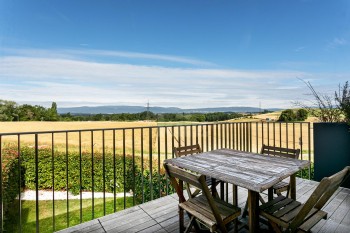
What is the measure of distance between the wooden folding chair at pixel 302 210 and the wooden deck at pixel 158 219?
57cm

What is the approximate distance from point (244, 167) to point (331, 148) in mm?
2697

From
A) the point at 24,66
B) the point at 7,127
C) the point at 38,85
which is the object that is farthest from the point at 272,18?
the point at 38,85

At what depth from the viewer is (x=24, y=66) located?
2734 cm

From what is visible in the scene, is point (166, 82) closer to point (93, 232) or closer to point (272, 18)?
point (272, 18)

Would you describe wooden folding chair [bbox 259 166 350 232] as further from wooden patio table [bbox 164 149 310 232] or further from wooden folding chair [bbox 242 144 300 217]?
wooden folding chair [bbox 242 144 300 217]

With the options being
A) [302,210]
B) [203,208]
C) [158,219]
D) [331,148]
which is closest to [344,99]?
[331,148]

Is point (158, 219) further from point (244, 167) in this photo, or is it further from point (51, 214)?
point (51, 214)

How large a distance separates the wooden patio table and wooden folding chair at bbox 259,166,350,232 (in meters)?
0.15

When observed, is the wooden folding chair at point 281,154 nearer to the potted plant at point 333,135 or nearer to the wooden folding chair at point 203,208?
the wooden folding chair at point 203,208

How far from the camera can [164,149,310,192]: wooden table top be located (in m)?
1.67

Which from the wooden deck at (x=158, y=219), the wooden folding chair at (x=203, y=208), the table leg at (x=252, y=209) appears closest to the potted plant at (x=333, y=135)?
the wooden deck at (x=158, y=219)

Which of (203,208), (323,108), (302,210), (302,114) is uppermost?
(323,108)

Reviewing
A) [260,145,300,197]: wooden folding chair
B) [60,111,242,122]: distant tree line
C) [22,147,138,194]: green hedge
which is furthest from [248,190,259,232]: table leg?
[60,111,242,122]: distant tree line

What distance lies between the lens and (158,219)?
2.46 meters
